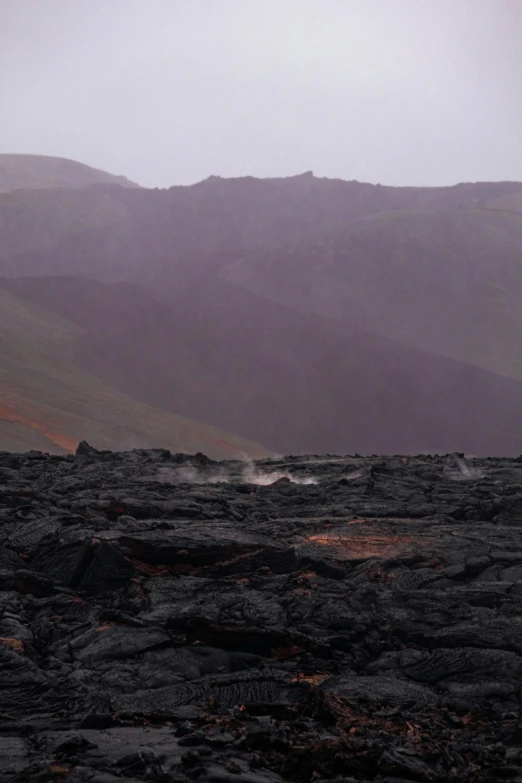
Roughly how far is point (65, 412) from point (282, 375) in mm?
25872

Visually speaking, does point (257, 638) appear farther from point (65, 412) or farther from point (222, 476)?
point (65, 412)

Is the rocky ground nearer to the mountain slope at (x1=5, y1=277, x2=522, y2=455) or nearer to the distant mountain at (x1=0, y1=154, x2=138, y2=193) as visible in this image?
the mountain slope at (x1=5, y1=277, x2=522, y2=455)

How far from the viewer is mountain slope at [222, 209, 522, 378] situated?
69.2m

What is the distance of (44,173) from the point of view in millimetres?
119500

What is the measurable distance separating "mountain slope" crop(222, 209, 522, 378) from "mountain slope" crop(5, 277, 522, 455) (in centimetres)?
237

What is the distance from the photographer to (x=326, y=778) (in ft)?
17.8

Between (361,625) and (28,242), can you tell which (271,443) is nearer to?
(28,242)

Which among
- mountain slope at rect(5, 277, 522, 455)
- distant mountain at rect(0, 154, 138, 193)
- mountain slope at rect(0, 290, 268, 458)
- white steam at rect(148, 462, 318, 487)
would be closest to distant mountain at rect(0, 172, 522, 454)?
mountain slope at rect(5, 277, 522, 455)

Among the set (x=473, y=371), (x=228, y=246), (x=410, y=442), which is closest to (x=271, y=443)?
(x=410, y=442)

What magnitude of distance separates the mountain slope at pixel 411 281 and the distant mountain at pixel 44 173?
50194 mm

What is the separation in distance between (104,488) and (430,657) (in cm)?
923

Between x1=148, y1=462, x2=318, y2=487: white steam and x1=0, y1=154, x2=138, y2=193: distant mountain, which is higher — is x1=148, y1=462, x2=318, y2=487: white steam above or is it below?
below

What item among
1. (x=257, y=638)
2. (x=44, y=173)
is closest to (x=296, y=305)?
(x=257, y=638)

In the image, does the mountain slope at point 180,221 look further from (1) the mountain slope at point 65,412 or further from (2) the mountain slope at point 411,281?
(1) the mountain slope at point 65,412
